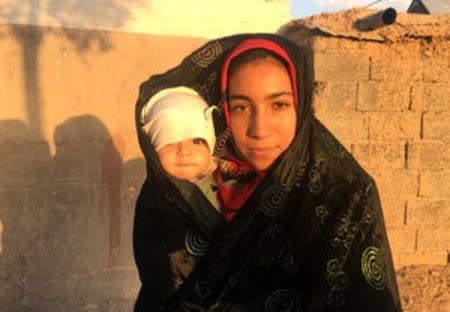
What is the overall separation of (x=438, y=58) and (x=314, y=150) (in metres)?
3.10

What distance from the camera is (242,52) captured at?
5.34ft

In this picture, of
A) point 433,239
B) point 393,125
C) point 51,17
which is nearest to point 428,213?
point 433,239

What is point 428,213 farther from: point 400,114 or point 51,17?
point 51,17

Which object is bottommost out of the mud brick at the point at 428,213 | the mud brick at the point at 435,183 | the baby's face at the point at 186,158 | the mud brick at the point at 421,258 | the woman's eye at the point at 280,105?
the mud brick at the point at 421,258

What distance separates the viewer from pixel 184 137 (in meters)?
1.62

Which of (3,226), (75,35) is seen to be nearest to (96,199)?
(3,226)

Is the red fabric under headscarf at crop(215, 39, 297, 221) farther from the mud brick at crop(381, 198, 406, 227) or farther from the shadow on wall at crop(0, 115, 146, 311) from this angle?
the shadow on wall at crop(0, 115, 146, 311)

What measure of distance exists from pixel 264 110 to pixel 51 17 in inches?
128

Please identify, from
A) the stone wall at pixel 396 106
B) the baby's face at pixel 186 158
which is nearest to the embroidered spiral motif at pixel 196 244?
the baby's face at pixel 186 158

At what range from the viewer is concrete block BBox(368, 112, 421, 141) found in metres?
4.32

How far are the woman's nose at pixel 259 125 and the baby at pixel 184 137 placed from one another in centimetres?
14

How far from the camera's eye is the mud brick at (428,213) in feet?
14.6

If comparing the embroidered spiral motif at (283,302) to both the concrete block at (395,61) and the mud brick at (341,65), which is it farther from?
the concrete block at (395,61)

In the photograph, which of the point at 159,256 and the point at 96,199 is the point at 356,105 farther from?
the point at 159,256
